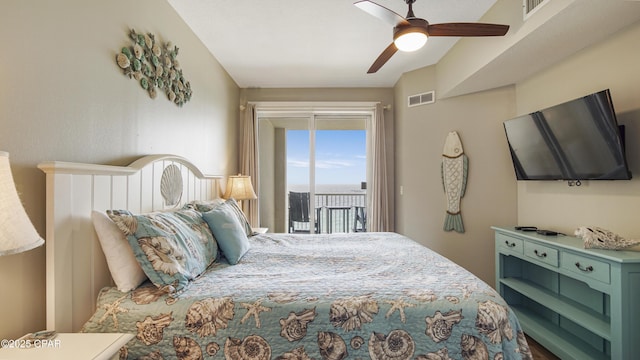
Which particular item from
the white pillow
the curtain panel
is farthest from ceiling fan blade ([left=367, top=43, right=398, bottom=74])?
the white pillow

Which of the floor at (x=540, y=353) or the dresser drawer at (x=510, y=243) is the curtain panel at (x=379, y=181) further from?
the floor at (x=540, y=353)

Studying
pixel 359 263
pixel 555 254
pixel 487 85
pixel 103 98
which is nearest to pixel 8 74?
pixel 103 98

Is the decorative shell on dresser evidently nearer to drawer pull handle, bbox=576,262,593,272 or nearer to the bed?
the bed

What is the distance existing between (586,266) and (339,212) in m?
3.01

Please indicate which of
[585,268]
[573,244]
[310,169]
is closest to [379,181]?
[310,169]

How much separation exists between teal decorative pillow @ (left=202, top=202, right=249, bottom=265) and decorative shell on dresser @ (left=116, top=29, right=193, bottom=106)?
948mm

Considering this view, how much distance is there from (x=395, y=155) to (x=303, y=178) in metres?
1.40

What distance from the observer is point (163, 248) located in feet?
4.47

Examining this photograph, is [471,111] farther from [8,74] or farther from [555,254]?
[8,74]

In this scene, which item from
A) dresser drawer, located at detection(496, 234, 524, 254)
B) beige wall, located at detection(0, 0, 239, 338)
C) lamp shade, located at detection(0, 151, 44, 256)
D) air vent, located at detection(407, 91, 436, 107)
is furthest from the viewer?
air vent, located at detection(407, 91, 436, 107)

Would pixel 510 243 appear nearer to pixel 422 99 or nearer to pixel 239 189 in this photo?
pixel 422 99

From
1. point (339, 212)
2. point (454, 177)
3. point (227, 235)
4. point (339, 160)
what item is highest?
point (339, 160)

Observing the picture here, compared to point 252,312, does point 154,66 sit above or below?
above

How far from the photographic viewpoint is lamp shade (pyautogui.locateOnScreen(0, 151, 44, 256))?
0.79 m
